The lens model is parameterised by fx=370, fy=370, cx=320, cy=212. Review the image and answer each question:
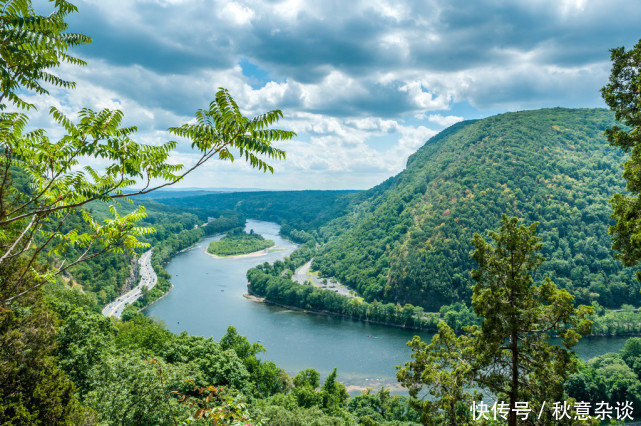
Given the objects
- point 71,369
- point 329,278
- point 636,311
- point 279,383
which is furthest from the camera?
point 329,278

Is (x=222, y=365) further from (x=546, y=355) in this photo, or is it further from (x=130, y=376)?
(x=546, y=355)

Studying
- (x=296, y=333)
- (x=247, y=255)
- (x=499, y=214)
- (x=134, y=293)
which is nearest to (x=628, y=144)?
(x=296, y=333)

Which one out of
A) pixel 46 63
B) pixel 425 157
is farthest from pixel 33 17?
pixel 425 157

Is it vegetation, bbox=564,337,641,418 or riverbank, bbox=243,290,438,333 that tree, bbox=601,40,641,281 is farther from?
riverbank, bbox=243,290,438,333

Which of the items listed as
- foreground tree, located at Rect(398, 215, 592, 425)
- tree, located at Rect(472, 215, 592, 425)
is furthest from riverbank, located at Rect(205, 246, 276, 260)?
tree, located at Rect(472, 215, 592, 425)

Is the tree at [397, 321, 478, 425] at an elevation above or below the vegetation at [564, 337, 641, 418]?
above

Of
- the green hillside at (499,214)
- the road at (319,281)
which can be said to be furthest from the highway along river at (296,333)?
the green hillside at (499,214)

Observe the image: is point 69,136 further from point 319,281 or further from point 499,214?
point 499,214
